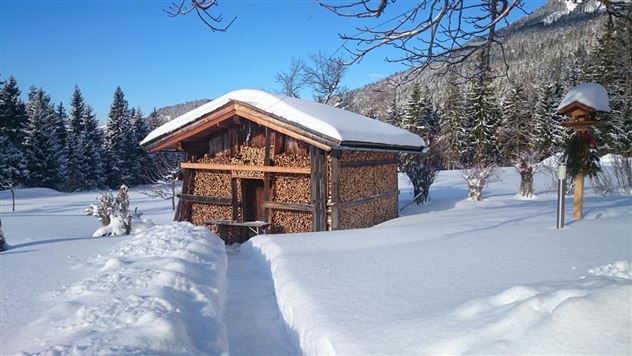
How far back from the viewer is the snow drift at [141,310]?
9.61 ft

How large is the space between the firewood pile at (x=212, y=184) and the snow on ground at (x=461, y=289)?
166 inches

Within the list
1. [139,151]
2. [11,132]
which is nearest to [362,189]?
[11,132]

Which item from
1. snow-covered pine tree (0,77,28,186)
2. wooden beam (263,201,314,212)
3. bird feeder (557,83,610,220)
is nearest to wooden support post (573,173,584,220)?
bird feeder (557,83,610,220)

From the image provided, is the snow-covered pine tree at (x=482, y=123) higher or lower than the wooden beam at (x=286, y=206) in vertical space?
higher

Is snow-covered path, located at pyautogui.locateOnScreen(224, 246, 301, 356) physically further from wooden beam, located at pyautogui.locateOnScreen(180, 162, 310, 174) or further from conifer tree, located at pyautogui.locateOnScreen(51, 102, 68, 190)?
conifer tree, located at pyautogui.locateOnScreen(51, 102, 68, 190)

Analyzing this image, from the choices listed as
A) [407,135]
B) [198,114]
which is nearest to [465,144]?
[407,135]

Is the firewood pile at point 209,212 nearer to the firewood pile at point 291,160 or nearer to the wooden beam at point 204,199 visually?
the wooden beam at point 204,199

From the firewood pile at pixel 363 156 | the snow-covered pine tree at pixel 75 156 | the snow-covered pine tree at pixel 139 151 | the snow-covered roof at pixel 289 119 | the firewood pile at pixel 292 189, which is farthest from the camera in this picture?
the snow-covered pine tree at pixel 139 151

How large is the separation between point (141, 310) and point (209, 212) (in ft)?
26.1

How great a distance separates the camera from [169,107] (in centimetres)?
16575

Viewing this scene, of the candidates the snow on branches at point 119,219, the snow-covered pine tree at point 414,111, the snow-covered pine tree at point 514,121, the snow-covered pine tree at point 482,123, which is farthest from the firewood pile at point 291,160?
the snow-covered pine tree at point 414,111

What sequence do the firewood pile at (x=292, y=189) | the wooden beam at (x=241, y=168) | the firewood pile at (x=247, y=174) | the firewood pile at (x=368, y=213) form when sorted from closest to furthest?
the wooden beam at (x=241, y=168) < the firewood pile at (x=292, y=189) < the firewood pile at (x=368, y=213) < the firewood pile at (x=247, y=174)

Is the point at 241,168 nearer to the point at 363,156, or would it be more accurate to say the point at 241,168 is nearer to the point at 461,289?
the point at 363,156

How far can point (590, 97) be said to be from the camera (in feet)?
22.8
